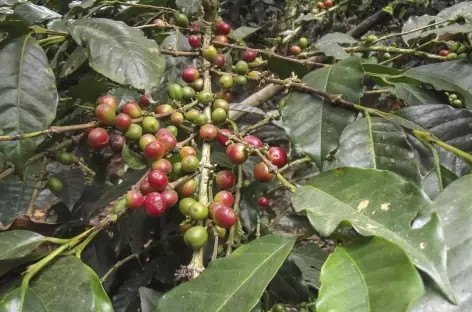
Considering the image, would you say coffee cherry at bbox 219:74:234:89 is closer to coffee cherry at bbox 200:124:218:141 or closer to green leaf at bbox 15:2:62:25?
coffee cherry at bbox 200:124:218:141

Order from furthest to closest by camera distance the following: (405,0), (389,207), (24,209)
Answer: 1. (405,0)
2. (24,209)
3. (389,207)


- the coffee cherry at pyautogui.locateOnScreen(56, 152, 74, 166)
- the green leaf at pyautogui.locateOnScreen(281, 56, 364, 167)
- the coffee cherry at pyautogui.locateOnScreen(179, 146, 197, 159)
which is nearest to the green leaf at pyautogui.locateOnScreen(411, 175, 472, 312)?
the green leaf at pyautogui.locateOnScreen(281, 56, 364, 167)

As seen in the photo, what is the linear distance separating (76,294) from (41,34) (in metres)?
0.60

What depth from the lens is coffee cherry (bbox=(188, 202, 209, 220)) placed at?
0.70 meters

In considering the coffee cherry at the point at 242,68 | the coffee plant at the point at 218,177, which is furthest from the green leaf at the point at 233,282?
the coffee cherry at the point at 242,68

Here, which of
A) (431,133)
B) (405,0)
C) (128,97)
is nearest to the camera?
(431,133)

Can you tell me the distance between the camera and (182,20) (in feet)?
3.89

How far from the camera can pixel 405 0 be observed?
2.07 meters

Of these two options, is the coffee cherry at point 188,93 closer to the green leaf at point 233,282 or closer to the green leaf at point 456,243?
the green leaf at point 233,282

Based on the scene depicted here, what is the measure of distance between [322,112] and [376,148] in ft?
0.38

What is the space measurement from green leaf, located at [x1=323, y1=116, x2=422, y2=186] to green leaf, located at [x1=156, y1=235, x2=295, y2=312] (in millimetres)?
188

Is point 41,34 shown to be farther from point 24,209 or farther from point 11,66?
point 24,209

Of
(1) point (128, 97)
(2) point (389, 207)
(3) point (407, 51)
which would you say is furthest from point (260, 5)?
Answer: (2) point (389, 207)

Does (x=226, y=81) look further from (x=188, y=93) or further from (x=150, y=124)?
(x=150, y=124)
